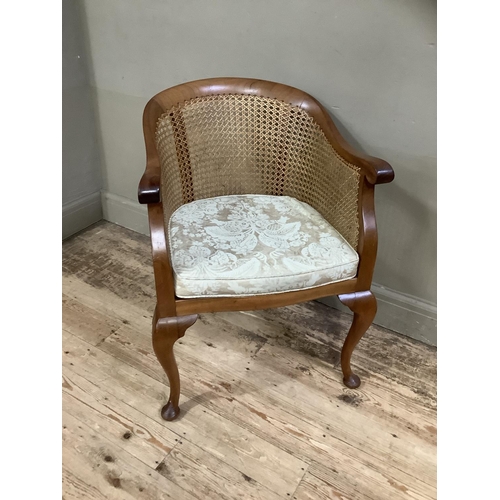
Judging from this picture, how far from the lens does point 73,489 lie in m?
Answer: 1.19

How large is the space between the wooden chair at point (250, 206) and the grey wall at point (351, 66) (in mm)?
136

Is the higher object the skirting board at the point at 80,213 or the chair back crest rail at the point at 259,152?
the chair back crest rail at the point at 259,152

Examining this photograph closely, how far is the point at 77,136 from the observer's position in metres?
2.08

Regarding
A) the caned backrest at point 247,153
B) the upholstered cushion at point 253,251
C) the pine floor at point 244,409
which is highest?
the caned backrest at point 247,153

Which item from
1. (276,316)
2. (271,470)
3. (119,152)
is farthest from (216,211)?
(119,152)

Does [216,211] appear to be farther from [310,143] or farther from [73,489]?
[73,489]

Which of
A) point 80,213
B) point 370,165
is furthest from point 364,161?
point 80,213

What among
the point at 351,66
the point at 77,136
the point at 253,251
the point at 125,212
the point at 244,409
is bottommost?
the point at 244,409

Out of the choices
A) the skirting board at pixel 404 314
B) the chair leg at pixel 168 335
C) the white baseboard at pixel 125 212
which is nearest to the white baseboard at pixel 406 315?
the skirting board at pixel 404 314

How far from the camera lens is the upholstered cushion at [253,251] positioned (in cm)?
115

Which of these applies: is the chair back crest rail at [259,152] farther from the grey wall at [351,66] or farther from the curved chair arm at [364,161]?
the grey wall at [351,66]

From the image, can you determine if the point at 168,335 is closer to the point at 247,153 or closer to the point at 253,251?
the point at 253,251

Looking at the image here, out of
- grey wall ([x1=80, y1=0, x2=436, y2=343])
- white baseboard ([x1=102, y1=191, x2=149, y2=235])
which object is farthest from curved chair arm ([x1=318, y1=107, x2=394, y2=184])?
white baseboard ([x1=102, y1=191, x2=149, y2=235])

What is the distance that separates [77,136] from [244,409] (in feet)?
4.67
